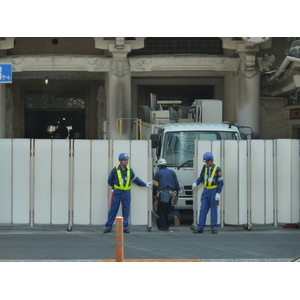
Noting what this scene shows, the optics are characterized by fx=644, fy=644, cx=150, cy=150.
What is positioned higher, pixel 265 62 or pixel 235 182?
pixel 265 62

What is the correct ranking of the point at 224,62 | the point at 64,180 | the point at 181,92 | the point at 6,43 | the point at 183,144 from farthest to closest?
the point at 181,92 → the point at 224,62 → the point at 6,43 → the point at 183,144 → the point at 64,180

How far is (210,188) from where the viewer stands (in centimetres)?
1427

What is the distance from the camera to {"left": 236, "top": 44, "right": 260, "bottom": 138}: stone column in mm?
24438

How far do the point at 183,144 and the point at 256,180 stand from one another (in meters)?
2.69

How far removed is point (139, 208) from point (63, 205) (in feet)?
5.65

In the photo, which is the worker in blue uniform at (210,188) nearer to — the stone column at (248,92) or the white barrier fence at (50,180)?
the white barrier fence at (50,180)

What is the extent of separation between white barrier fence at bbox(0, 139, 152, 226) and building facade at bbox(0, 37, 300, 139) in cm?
901

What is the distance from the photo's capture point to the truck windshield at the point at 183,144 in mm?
16609

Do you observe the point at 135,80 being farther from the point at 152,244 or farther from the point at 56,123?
the point at 152,244

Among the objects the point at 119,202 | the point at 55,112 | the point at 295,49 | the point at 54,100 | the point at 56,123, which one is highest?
the point at 295,49

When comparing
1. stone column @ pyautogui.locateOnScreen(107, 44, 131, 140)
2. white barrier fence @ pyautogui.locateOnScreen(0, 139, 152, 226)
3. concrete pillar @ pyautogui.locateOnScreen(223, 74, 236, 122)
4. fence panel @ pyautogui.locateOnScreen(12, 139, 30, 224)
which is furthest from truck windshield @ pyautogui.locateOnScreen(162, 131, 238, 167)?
concrete pillar @ pyautogui.locateOnScreen(223, 74, 236, 122)

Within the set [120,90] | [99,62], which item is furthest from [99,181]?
[99,62]

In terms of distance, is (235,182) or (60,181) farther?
(235,182)

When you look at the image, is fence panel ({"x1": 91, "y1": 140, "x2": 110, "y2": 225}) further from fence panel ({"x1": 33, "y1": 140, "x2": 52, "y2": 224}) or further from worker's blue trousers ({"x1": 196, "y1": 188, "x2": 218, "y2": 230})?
worker's blue trousers ({"x1": 196, "y1": 188, "x2": 218, "y2": 230})
